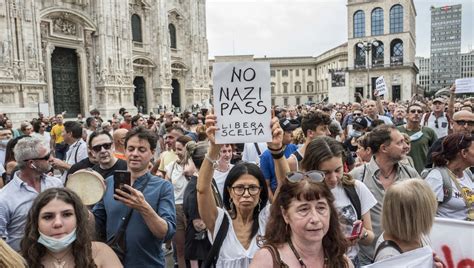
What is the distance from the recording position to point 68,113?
24.5 meters

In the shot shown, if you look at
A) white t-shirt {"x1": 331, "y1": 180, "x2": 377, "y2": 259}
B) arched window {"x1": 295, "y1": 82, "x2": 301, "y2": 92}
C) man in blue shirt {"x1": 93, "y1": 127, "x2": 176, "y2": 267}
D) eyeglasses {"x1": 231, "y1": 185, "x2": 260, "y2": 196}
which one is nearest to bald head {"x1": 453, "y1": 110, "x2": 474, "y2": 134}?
white t-shirt {"x1": 331, "y1": 180, "x2": 377, "y2": 259}

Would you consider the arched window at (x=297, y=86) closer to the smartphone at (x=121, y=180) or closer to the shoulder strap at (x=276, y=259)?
the smartphone at (x=121, y=180)

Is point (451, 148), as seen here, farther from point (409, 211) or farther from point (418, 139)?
point (418, 139)

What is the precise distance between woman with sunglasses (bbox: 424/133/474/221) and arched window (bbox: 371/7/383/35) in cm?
5662

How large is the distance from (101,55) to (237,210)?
980 inches

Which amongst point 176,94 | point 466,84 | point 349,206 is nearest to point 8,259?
point 349,206

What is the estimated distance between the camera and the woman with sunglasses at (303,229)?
2047 millimetres

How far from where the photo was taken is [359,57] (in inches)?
2197

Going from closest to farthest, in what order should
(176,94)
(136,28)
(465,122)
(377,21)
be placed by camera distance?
(465,122) → (136,28) → (176,94) → (377,21)

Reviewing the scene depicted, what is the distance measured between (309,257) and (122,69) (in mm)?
26524

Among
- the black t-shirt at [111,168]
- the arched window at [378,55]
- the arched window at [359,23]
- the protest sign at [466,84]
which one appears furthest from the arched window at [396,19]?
the black t-shirt at [111,168]

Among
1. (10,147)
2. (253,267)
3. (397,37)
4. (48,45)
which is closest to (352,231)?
(253,267)

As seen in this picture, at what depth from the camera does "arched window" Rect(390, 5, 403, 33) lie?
5388cm

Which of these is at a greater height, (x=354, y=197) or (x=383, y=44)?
(x=383, y=44)
